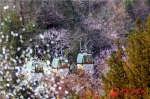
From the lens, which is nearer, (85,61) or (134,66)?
(134,66)

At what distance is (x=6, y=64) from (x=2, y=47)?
44 centimetres

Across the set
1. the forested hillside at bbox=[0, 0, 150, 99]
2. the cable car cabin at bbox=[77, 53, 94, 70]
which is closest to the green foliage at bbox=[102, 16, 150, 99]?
the forested hillside at bbox=[0, 0, 150, 99]

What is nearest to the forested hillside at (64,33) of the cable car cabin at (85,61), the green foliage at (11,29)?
the green foliage at (11,29)

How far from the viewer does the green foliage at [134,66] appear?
5.10 feet

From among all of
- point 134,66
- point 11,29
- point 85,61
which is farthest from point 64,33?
point 134,66

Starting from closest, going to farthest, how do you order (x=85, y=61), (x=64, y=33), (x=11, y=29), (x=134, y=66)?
(x=134, y=66), (x=85, y=61), (x=11, y=29), (x=64, y=33)

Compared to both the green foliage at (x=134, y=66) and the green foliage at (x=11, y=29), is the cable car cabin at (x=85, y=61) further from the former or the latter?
the green foliage at (x=134, y=66)

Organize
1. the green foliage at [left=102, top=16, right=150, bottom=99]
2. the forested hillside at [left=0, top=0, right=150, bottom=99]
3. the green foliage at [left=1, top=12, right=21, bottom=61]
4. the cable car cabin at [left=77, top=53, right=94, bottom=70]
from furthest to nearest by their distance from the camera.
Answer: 1. the green foliage at [left=1, top=12, right=21, bottom=61]
2. the forested hillside at [left=0, top=0, right=150, bottom=99]
3. the cable car cabin at [left=77, top=53, right=94, bottom=70]
4. the green foliage at [left=102, top=16, right=150, bottom=99]

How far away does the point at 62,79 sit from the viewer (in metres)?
7.40

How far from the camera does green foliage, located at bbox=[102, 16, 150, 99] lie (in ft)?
5.10

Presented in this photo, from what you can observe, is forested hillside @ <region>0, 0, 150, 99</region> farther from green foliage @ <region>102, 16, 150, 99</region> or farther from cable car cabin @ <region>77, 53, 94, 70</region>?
green foliage @ <region>102, 16, 150, 99</region>

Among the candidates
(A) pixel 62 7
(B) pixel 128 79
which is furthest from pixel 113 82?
(A) pixel 62 7

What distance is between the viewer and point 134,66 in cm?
A: 156

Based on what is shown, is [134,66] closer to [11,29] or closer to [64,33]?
[11,29]
